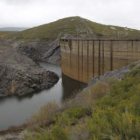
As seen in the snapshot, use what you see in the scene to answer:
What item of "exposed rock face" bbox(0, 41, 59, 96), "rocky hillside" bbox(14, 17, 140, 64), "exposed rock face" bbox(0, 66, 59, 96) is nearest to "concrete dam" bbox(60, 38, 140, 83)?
"exposed rock face" bbox(0, 41, 59, 96)

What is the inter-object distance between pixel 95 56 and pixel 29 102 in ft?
35.2

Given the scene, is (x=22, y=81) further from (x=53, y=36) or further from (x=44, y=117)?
(x=53, y=36)

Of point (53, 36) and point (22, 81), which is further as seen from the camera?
point (53, 36)

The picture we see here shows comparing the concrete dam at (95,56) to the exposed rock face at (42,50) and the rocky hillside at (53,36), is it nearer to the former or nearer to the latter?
the exposed rock face at (42,50)

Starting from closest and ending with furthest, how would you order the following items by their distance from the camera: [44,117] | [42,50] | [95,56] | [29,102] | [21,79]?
[44,117] → [29,102] → [95,56] → [21,79] → [42,50]

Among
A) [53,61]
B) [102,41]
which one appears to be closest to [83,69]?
[102,41]

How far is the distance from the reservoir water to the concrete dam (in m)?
2.19

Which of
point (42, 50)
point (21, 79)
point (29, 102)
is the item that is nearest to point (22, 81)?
point (21, 79)

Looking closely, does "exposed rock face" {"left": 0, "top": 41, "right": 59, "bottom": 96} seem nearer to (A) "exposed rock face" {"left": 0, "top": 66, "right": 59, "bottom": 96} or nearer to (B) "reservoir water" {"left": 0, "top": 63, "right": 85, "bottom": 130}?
(A) "exposed rock face" {"left": 0, "top": 66, "right": 59, "bottom": 96}

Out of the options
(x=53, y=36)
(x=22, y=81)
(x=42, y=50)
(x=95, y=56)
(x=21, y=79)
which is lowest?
(x=22, y=81)

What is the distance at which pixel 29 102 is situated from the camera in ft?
108

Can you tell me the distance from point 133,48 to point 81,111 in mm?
17594

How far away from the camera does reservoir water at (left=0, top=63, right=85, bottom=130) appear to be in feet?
86.4

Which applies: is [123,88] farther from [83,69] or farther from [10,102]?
[83,69]
